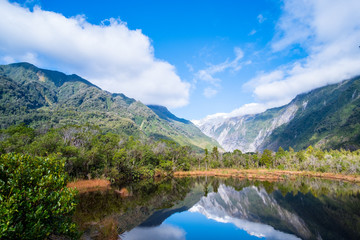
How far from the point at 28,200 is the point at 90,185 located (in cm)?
4204

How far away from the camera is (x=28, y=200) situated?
9.39 m

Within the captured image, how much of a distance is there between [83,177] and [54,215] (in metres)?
46.1

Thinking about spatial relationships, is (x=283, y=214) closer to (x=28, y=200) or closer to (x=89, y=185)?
(x=28, y=200)

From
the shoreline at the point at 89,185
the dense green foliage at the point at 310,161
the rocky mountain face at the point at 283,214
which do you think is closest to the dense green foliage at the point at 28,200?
the rocky mountain face at the point at 283,214

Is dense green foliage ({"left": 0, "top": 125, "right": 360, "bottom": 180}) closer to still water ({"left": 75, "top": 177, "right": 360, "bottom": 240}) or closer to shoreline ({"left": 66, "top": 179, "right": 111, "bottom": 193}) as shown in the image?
shoreline ({"left": 66, "top": 179, "right": 111, "bottom": 193})

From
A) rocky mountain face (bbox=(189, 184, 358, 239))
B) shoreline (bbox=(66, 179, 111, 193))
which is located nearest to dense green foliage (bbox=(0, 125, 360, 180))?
shoreline (bbox=(66, 179, 111, 193))

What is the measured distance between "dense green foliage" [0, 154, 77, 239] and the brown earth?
3610 centimetres

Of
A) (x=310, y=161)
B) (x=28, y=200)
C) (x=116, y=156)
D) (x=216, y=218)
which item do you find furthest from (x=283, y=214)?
(x=310, y=161)

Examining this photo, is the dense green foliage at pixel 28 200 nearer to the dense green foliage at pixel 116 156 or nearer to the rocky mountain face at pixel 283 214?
the dense green foliage at pixel 116 156

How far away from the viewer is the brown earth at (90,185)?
43.4m

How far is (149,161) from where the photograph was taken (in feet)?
268

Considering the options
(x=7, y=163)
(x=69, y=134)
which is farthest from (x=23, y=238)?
(x=69, y=134)

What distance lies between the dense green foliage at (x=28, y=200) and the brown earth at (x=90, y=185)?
118ft

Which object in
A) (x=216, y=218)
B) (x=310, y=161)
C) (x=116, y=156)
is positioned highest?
(x=116, y=156)
